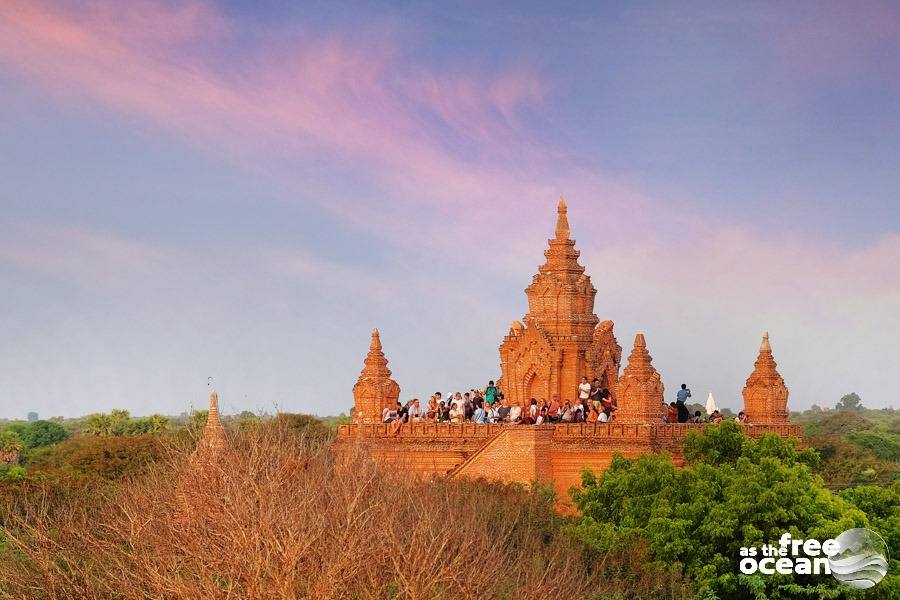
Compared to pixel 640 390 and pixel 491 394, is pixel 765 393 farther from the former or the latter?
pixel 491 394

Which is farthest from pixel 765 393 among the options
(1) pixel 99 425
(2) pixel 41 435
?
(2) pixel 41 435

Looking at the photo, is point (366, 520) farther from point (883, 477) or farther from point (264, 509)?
point (883, 477)

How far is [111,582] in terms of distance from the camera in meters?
27.6

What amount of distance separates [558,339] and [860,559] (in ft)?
45.9

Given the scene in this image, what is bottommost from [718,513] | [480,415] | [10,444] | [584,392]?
[718,513]

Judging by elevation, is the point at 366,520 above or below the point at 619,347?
below

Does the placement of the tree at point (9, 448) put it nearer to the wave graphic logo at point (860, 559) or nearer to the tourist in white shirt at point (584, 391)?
the tourist in white shirt at point (584, 391)

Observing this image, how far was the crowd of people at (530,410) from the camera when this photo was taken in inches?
1732

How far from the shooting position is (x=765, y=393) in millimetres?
46031

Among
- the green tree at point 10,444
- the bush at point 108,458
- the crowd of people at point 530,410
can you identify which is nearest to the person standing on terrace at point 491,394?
the crowd of people at point 530,410

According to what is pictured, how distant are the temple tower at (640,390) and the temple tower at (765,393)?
163 inches

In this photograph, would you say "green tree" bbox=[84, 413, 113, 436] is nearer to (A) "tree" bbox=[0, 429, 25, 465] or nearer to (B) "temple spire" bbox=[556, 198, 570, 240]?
(A) "tree" bbox=[0, 429, 25, 465]

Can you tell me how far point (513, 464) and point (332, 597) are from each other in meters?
17.5

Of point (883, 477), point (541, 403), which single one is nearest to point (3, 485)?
point (541, 403)
